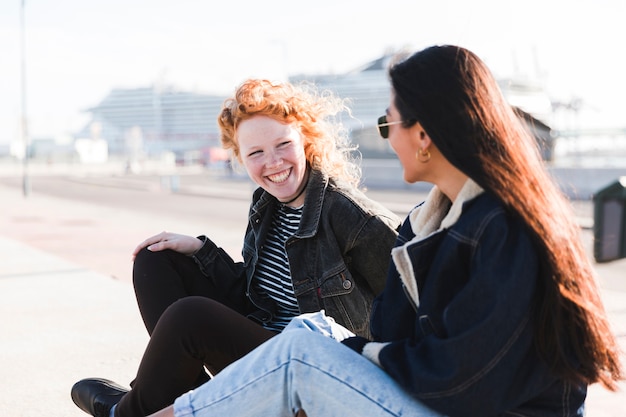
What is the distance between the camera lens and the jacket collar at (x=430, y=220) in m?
1.55

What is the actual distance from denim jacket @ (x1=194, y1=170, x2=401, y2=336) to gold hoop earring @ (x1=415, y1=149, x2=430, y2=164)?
0.71m

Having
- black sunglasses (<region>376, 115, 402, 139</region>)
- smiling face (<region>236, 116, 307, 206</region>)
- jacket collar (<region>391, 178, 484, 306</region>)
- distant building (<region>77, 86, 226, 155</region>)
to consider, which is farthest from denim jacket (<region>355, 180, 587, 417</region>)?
distant building (<region>77, 86, 226, 155</region>)

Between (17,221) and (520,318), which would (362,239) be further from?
(17,221)

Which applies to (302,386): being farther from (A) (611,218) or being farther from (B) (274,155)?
(B) (274,155)

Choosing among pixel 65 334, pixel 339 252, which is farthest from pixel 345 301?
pixel 65 334

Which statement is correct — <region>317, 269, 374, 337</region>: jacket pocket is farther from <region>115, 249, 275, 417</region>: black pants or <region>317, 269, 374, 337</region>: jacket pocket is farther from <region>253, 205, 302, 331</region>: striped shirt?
<region>115, 249, 275, 417</region>: black pants

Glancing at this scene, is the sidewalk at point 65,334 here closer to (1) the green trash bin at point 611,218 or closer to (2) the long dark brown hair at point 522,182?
(1) the green trash bin at point 611,218

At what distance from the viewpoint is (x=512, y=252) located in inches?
57.3

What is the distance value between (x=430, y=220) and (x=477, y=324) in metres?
0.33

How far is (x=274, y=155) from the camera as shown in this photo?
101 inches

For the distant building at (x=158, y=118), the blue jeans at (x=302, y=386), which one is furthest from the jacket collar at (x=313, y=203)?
the distant building at (x=158, y=118)

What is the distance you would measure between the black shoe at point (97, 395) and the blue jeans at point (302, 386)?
597 mm

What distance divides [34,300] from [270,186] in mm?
3195

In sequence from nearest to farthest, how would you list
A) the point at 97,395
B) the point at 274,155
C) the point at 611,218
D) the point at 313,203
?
the point at 611,218, the point at 97,395, the point at 313,203, the point at 274,155
